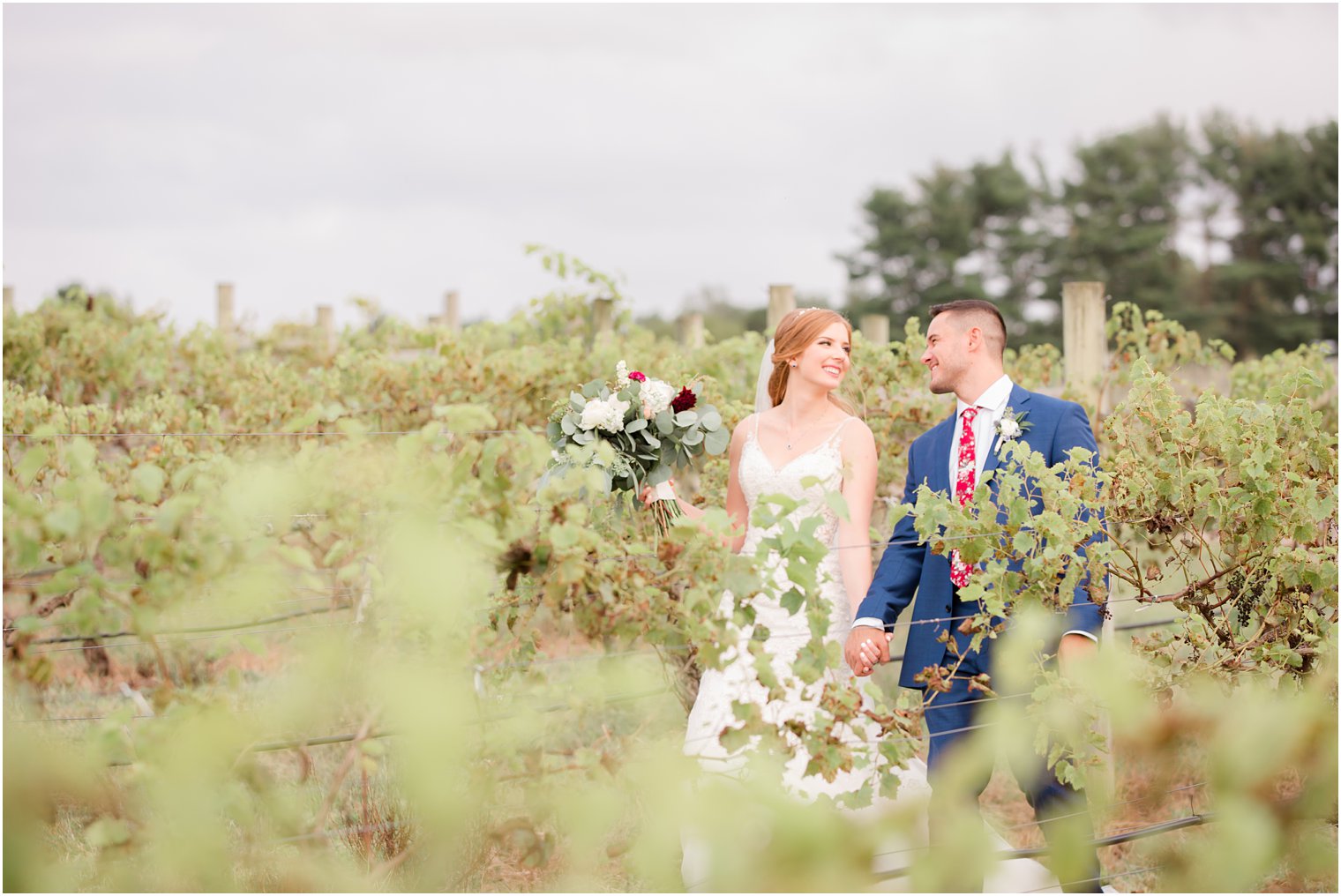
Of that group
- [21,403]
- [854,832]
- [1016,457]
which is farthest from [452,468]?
[21,403]

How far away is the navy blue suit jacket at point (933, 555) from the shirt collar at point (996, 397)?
26mm

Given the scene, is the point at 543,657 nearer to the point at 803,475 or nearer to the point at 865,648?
the point at 865,648

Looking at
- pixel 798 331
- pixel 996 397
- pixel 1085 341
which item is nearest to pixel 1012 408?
pixel 996 397

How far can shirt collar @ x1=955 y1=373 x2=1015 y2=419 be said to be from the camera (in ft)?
12.0

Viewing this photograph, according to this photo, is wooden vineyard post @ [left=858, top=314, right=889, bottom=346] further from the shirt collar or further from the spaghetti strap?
the shirt collar

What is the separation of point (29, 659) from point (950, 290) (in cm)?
3697

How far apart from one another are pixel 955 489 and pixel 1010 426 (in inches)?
13.0

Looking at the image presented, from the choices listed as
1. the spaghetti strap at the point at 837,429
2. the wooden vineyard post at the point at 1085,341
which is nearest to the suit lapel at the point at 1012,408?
the spaghetti strap at the point at 837,429

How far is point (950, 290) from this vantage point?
37.3m

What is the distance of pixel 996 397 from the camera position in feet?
12.1

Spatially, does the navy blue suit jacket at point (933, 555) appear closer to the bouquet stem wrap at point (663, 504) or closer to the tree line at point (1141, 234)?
the bouquet stem wrap at point (663, 504)

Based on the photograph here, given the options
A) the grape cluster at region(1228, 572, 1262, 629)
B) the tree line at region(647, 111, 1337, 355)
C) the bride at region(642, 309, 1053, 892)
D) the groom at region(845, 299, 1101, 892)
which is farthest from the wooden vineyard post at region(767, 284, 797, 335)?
the tree line at region(647, 111, 1337, 355)

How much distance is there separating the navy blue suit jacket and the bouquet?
63 cm

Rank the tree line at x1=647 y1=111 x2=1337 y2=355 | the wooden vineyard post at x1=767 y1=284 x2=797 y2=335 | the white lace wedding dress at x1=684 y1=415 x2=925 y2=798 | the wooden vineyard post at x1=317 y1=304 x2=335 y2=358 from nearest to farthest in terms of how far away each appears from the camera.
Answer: the white lace wedding dress at x1=684 y1=415 x2=925 y2=798 < the wooden vineyard post at x1=767 y1=284 x2=797 y2=335 < the wooden vineyard post at x1=317 y1=304 x2=335 y2=358 < the tree line at x1=647 y1=111 x2=1337 y2=355
